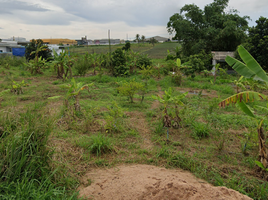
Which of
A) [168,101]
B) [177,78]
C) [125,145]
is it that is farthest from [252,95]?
[177,78]

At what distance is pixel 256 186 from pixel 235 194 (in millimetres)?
700

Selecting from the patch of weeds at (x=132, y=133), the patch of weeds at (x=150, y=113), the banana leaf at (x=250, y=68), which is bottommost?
the patch of weeds at (x=132, y=133)

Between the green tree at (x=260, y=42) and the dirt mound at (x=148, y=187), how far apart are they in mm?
12028

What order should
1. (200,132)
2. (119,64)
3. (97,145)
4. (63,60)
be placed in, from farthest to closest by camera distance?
(119,64), (63,60), (200,132), (97,145)

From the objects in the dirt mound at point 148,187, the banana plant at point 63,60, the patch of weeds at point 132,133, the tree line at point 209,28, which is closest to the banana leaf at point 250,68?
the dirt mound at point 148,187

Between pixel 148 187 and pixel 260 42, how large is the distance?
13.0 m

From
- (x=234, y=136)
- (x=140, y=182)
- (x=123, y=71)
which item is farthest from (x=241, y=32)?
(x=140, y=182)

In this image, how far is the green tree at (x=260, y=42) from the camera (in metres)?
11.8

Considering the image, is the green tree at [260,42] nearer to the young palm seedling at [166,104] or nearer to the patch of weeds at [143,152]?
the young palm seedling at [166,104]

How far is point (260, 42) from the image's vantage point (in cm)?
1191

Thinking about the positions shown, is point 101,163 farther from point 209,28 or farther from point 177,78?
point 209,28

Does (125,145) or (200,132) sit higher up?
(200,132)

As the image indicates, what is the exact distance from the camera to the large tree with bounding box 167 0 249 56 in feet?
51.1

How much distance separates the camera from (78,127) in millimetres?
4754
